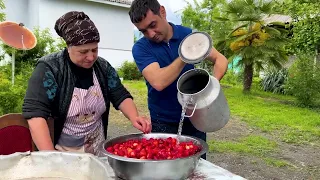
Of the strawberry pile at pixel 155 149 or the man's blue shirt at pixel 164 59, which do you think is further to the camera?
the man's blue shirt at pixel 164 59

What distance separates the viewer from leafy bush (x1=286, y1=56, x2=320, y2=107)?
9224 mm

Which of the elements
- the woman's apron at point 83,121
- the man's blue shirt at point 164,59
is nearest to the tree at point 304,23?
the man's blue shirt at point 164,59

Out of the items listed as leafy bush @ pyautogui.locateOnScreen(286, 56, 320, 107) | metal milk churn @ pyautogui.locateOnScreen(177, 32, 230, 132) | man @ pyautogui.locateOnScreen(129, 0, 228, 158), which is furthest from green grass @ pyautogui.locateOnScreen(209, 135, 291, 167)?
leafy bush @ pyautogui.locateOnScreen(286, 56, 320, 107)

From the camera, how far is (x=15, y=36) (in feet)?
12.6

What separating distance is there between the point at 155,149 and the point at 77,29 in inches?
27.1

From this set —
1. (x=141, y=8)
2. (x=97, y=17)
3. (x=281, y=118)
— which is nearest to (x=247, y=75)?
(x=281, y=118)

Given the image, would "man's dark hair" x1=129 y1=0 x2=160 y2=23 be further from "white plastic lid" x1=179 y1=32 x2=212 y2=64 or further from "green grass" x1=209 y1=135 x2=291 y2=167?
"green grass" x1=209 y1=135 x2=291 y2=167

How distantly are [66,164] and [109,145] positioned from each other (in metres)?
0.26

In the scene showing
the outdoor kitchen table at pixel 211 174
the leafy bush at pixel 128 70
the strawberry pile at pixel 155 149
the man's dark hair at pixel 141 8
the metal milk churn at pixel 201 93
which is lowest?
the leafy bush at pixel 128 70

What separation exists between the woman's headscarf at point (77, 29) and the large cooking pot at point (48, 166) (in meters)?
0.58

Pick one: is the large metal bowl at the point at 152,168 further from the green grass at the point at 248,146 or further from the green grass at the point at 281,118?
the green grass at the point at 281,118

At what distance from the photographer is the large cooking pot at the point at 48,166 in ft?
4.48

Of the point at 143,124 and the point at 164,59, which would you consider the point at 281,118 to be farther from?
the point at 143,124

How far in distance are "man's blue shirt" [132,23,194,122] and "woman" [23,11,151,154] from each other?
0.29m
